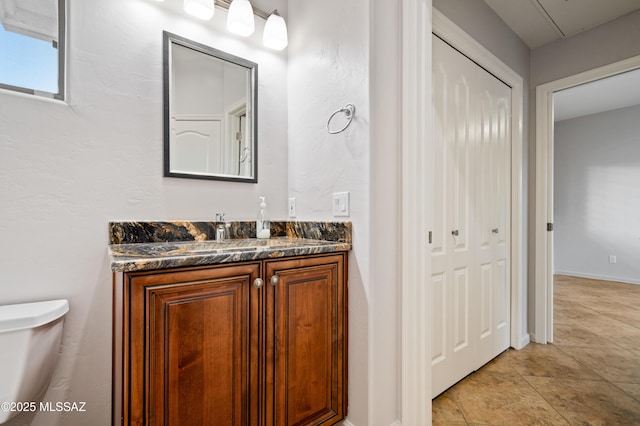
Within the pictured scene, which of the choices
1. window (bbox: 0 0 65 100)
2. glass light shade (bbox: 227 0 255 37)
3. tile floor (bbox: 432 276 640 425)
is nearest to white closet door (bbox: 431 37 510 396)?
tile floor (bbox: 432 276 640 425)

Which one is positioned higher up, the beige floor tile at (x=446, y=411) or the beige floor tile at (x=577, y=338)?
the beige floor tile at (x=446, y=411)

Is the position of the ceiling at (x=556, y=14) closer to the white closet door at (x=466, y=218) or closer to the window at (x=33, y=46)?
the white closet door at (x=466, y=218)

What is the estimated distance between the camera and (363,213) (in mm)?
1236

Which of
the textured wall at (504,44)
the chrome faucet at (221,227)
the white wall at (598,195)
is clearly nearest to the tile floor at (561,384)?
the textured wall at (504,44)

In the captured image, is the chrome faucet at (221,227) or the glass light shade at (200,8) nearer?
the glass light shade at (200,8)

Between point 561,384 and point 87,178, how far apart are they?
2.82 meters

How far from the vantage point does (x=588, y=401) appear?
Result: 1615 millimetres

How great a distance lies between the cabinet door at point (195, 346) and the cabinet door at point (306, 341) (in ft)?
0.24

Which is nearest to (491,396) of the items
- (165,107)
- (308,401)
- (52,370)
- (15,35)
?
(308,401)

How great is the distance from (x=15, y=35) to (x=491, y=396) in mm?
2841

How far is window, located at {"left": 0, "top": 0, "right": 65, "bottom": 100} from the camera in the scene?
3.51ft

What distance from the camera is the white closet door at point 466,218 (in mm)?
1669

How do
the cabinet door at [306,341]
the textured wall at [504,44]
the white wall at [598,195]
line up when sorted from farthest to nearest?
the white wall at [598,195], the textured wall at [504,44], the cabinet door at [306,341]

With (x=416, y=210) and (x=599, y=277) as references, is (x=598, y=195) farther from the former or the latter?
(x=416, y=210)
